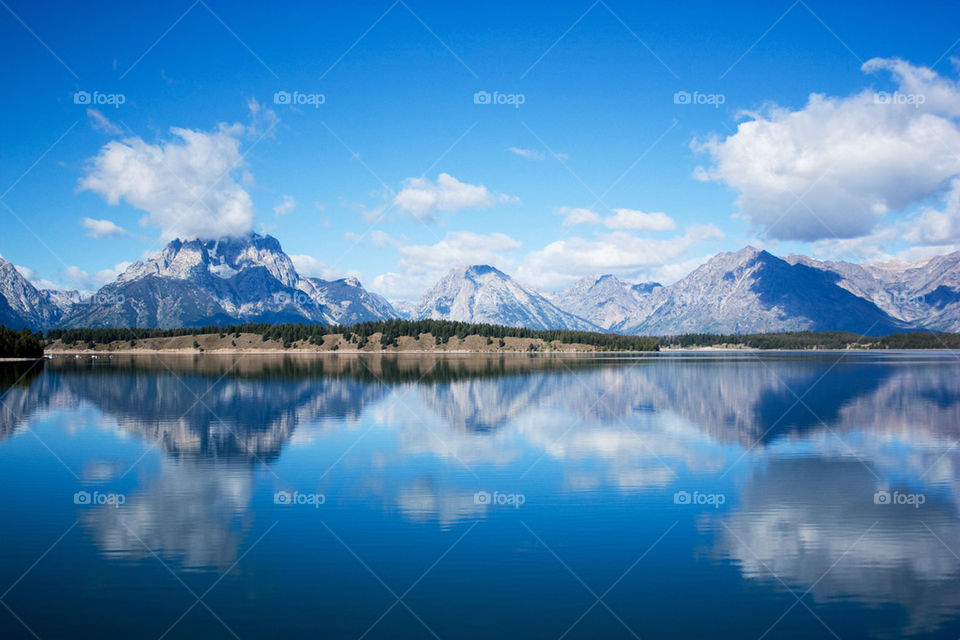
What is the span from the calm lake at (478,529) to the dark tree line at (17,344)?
160068mm

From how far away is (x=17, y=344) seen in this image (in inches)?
7249

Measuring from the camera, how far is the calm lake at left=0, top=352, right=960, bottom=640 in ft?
55.9

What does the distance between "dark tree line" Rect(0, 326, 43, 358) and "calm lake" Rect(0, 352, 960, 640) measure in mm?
160068

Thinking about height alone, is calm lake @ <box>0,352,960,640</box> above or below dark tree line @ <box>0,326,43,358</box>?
below

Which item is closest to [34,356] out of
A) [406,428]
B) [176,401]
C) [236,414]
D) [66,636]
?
[176,401]

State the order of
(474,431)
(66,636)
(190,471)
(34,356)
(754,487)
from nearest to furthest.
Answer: (66,636) < (754,487) < (190,471) < (474,431) < (34,356)

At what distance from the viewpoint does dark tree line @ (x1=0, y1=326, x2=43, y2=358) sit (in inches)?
7112

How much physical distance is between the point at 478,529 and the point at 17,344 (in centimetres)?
21021

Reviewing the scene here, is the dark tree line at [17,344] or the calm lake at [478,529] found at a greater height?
the dark tree line at [17,344]

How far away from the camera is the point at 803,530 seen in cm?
2431

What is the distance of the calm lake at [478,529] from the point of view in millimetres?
17047

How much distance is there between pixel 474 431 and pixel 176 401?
38898 mm

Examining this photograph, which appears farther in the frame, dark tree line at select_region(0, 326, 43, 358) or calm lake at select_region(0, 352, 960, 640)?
dark tree line at select_region(0, 326, 43, 358)

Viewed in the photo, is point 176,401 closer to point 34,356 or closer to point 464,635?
point 464,635
